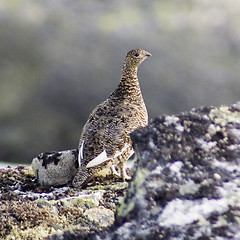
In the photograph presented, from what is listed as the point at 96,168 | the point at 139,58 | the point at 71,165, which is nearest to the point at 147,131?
the point at 96,168

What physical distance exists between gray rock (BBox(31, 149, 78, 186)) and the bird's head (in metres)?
1.76

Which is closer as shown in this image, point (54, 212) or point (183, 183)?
point (183, 183)

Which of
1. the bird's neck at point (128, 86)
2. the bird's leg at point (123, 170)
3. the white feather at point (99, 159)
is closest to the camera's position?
the white feather at point (99, 159)

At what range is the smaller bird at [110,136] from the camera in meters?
7.75

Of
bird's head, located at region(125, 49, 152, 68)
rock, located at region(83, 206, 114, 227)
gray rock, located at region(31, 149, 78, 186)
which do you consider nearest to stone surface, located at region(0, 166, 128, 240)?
rock, located at region(83, 206, 114, 227)

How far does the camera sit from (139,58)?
924cm

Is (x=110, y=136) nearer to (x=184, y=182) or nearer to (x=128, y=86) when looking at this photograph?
(x=128, y=86)

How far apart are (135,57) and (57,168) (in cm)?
225

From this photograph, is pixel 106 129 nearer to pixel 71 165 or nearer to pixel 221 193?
pixel 71 165

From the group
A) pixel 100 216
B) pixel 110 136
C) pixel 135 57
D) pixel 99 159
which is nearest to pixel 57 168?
pixel 99 159

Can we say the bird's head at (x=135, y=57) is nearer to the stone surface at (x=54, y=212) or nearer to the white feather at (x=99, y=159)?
the white feather at (x=99, y=159)

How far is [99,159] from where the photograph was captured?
25.4 feet

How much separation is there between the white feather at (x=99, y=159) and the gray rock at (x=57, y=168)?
0.70m

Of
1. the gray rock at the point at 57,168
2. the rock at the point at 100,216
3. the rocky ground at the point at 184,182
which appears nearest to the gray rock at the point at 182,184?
the rocky ground at the point at 184,182
